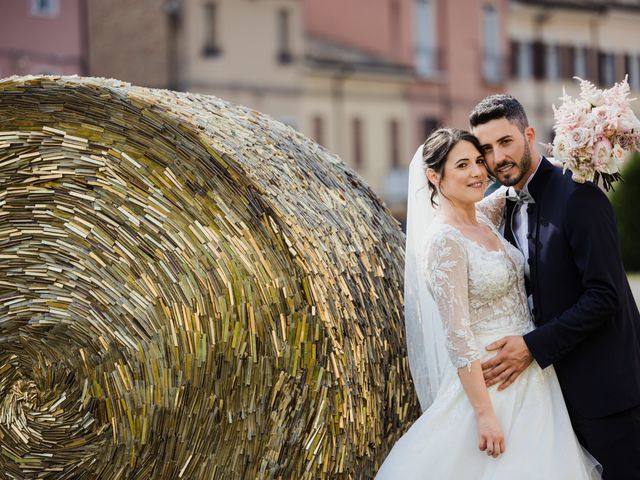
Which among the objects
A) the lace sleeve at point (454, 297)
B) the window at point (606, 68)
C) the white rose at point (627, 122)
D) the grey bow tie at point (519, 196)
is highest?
the window at point (606, 68)

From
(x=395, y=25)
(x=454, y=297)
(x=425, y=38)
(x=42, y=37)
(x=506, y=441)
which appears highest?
(x=395, y=25)

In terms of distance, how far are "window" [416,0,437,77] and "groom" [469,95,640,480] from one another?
97.3ft

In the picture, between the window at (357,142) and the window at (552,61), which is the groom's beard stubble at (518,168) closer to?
the window at (357,142)

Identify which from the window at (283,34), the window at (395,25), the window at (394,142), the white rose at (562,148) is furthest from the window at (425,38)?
the white rose at (562,148)

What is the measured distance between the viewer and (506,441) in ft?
13.0

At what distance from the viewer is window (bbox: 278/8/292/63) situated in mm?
28953

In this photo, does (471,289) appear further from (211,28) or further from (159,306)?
(211,28)

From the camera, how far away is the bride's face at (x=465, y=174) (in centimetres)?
400

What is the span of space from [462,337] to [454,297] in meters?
0.14

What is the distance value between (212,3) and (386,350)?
24.4m

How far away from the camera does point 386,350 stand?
4148mm

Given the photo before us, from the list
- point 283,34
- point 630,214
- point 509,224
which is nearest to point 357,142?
point 283,34

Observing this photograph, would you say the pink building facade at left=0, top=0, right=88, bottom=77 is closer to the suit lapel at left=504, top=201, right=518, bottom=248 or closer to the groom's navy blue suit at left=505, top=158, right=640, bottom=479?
the suit lapel at left=504, top=201, right=518, bottom=248

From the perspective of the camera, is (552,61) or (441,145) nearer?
(441,145)
